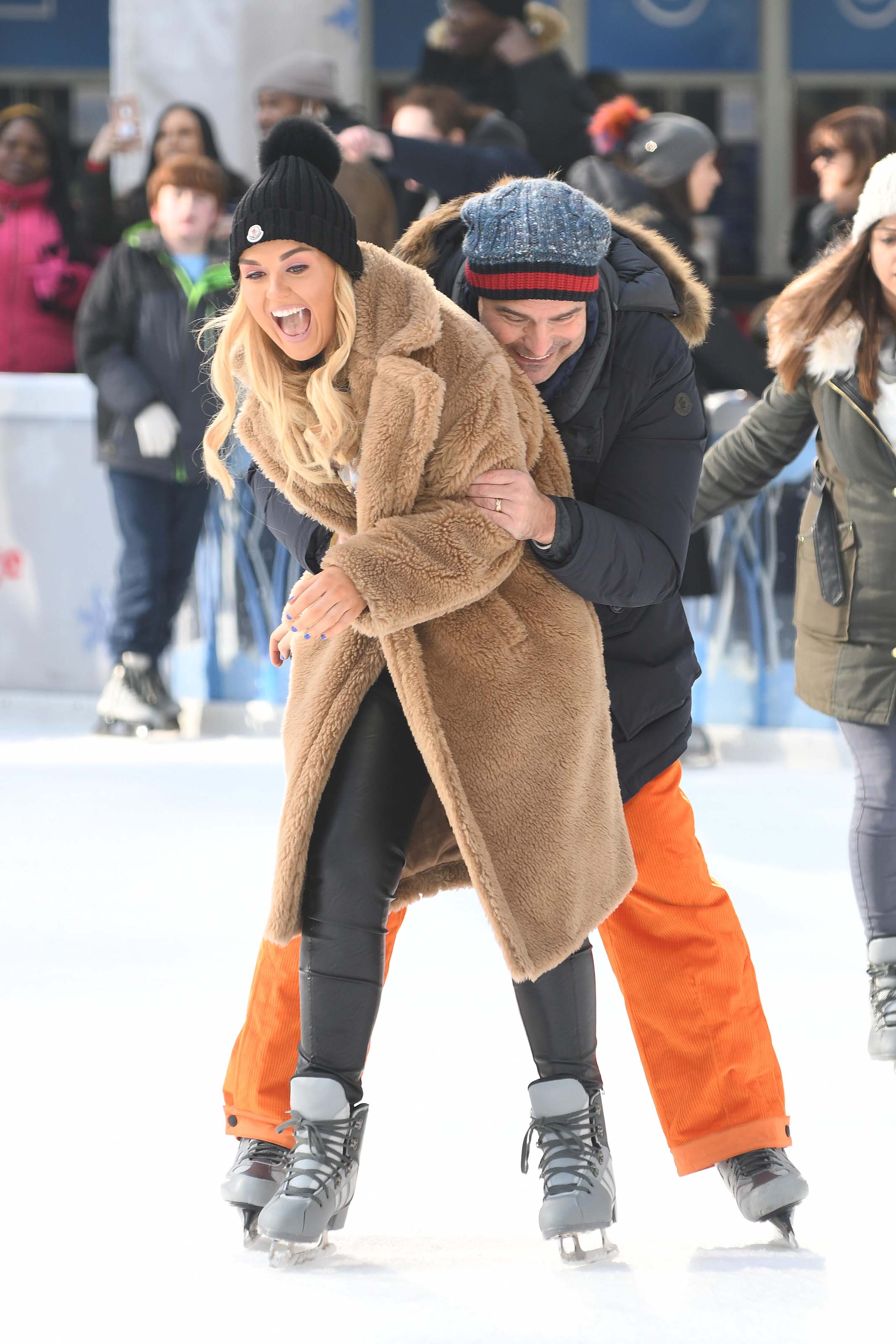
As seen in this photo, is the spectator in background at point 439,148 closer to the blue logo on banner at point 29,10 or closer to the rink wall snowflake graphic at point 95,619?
the rink wall snowflake graphic at point 95,619

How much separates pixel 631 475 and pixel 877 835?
1.10 meters

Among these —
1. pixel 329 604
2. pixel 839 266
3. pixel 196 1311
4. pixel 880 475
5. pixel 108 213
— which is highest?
pixel 108 213

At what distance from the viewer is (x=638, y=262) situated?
7.29 feet

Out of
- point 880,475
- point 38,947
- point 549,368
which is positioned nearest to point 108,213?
point 38,947

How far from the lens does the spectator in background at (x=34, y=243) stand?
6.01 m

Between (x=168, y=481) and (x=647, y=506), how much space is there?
138 inches

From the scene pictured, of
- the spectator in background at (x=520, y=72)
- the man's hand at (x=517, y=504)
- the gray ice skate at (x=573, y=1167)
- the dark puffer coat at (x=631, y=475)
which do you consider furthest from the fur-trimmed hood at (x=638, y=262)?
the spectator in background at (x=520, y=72)

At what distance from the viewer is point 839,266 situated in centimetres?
303

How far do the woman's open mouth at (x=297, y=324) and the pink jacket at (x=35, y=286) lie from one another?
4240 millimetres

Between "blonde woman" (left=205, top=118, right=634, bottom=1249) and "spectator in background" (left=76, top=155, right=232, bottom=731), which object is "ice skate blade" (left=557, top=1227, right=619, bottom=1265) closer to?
"blonde woman" (left=205, top=118, right=634, bottom=1249)

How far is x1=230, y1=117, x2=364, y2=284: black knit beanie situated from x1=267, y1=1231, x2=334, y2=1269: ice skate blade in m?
1.11

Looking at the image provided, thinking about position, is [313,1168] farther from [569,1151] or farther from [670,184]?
[670,184]

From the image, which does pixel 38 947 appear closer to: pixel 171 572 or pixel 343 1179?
pixel 343 1179

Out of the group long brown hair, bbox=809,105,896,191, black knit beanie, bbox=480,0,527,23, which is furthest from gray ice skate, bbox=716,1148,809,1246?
black knit beanie, bbox=480,0,527,23
